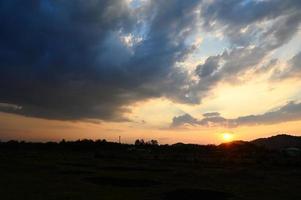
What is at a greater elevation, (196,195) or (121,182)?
(121,182)

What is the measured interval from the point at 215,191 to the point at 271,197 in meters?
4.15

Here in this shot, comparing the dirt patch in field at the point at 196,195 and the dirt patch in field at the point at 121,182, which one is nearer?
the dirt patch in field at the point at 196,195

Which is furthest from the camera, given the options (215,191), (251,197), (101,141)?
(101,141)

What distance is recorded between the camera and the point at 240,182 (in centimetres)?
3625

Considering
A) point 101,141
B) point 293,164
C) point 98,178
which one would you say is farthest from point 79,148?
point 98,178

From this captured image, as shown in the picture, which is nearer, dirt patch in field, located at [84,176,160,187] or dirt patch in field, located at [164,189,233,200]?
dirt patch in field, located at [164,189,233,200]

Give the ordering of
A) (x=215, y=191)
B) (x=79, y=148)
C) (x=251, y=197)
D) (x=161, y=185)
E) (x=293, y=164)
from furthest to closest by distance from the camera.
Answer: (x=79, y=148), (x=293, y=164), (x=161, y=185), (x=215, y=191), (x=251, y=197)

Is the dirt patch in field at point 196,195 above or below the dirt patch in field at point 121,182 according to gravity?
below

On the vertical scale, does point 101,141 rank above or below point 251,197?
above

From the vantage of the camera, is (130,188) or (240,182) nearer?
(130,188)

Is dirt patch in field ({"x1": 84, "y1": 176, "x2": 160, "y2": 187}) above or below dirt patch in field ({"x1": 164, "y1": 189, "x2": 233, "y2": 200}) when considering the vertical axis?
above

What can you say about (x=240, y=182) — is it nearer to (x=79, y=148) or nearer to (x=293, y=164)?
(x=293, y=164)

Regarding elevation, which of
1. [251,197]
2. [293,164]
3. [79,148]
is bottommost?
[251,197]

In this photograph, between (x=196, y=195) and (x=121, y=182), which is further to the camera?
(x=121, y=182)
